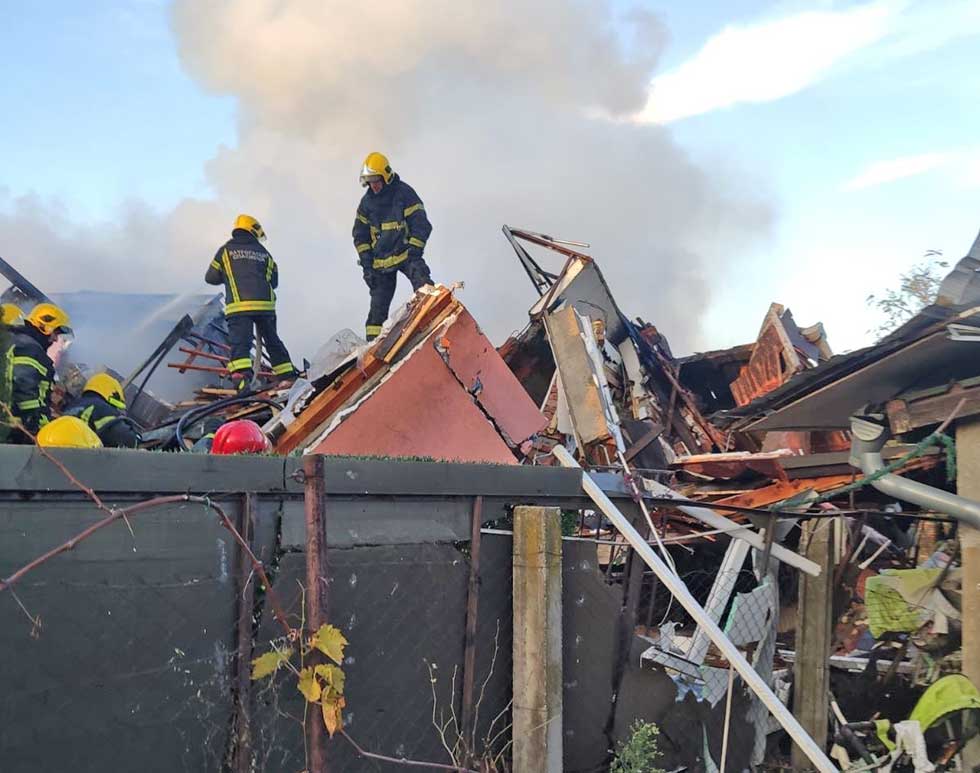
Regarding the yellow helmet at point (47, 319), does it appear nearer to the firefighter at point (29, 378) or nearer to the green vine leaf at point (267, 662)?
the firefighter at point (29, 378)

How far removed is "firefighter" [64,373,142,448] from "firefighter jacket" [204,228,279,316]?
6.38ft

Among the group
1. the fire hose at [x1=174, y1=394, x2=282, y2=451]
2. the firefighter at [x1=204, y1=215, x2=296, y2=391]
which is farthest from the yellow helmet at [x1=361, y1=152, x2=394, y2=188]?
the fire hose at [x1=174, y1=394, x2=282, y2=451]

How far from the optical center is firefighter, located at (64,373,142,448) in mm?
6465

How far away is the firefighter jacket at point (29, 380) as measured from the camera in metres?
6.36

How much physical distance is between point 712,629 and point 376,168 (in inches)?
228

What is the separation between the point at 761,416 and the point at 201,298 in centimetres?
806

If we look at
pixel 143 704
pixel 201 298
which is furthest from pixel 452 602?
pixel 201 298

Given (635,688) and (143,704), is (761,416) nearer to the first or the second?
(635,688)

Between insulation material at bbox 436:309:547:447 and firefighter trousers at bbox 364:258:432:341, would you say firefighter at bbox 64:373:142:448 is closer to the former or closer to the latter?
Result: insulation material at bbox 436:309:547:447

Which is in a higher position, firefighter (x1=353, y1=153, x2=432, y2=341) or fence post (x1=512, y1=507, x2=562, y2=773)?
firefighter (x1=353, y1=153, x2=432, y2=341)

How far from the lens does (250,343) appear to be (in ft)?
28.8

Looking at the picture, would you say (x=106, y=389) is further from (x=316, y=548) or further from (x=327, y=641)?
(x=327, y=641)

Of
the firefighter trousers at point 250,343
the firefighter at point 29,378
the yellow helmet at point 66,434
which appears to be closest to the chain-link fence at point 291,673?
the yellow helmet at point 66,434

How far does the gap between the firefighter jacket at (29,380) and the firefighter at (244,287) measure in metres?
2.11
